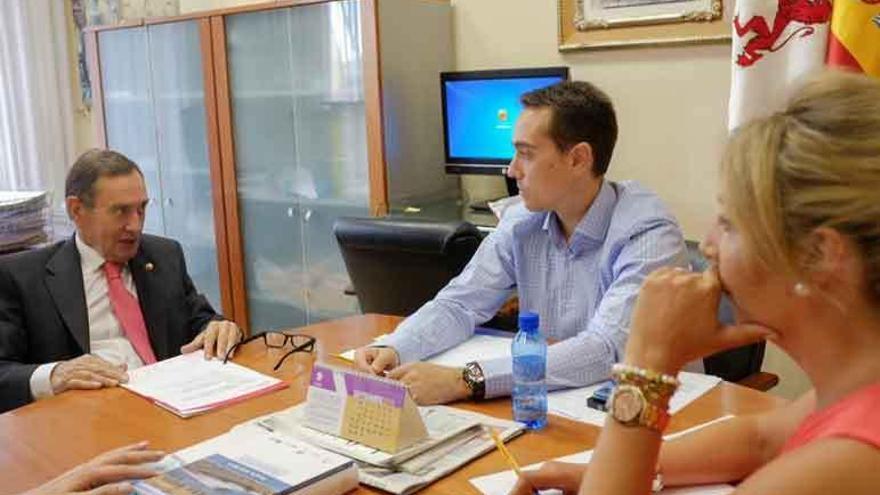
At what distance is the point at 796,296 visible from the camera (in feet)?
2.96

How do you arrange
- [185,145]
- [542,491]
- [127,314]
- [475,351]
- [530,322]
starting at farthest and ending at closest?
1. [185,145]
2. [127,314]
3. [475,351]
4. [530,322]
5. [542,491]

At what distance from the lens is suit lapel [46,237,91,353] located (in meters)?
2.07

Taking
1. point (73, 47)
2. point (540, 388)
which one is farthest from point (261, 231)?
point (540, 388)

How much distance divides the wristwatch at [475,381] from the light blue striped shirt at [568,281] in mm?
58

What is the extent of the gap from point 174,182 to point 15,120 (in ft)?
3.34

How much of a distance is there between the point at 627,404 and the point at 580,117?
1.16 m

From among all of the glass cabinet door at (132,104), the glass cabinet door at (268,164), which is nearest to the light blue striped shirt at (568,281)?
the glass cabinet door at (268,164)

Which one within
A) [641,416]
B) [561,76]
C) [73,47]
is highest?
[73,47]

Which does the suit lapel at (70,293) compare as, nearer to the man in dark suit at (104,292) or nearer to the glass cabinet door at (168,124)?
the man in dark suit at (104,292)

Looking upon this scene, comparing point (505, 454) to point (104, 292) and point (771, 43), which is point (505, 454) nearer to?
point (104, 292)

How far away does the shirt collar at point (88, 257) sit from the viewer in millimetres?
2184

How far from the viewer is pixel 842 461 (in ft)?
2.65

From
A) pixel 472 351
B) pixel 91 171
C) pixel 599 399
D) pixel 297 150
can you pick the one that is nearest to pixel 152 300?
pixel 91 171

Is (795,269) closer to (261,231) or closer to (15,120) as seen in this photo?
(261,231)
